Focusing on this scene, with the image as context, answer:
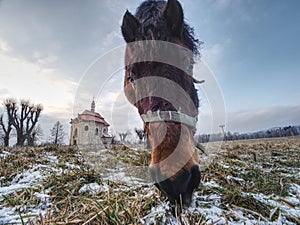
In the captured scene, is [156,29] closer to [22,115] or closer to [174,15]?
[174,15]

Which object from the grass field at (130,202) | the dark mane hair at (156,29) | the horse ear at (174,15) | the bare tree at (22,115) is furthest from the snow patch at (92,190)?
the bare tree at (22,115)

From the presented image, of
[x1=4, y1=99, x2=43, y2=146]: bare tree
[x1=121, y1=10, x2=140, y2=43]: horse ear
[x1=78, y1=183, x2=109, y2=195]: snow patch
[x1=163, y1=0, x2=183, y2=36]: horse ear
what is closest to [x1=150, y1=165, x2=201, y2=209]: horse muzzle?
[x1=78, y1=183, x2=109, y2=195]: snow patch

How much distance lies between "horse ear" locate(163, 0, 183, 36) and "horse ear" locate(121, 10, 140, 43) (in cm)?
40

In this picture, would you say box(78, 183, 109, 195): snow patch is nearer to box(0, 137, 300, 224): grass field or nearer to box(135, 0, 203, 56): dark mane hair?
box(0, 137, 300, 224): grass field

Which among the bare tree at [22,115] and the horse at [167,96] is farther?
the bare tree at [22,115]

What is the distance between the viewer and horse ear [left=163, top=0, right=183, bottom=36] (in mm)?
1891

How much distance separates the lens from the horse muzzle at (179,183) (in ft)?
4.09

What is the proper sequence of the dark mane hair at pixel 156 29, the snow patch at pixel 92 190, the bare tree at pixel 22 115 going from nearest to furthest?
Answer: the dark mane hair at pixel 156 29 < the snow patch at pixel 92 190 < the bare tree at pixel 22 115

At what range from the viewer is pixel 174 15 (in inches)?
74.9

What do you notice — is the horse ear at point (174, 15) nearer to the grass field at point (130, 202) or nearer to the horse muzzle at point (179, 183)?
the horse muzzle at point (179, 183)

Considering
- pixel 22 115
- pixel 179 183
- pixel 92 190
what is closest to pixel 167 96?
pixel 179 183

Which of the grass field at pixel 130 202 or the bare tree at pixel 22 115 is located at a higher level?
the bare tree at pixel 22 115

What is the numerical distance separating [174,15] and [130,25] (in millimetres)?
578

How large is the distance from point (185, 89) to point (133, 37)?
1.00 metres
